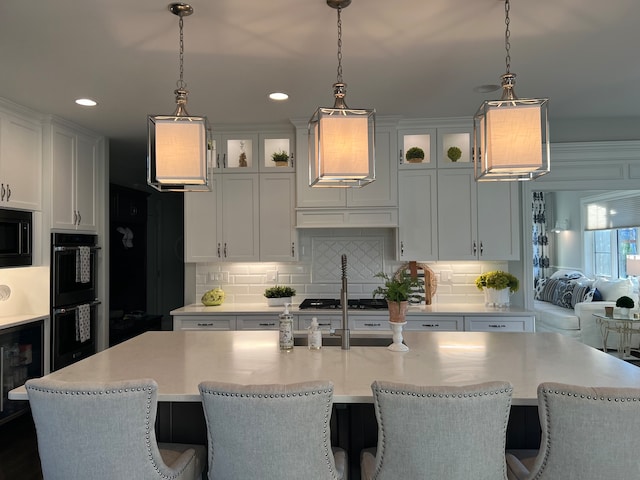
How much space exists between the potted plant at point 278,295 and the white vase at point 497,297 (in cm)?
183

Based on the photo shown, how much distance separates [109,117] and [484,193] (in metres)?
3.43

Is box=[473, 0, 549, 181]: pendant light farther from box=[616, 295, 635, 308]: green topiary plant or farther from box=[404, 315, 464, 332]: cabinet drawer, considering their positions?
box=[616, 295, 635, 308]: green topiary plant

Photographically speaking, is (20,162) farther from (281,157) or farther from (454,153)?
(454,153)

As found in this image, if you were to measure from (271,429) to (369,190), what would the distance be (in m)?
3.13

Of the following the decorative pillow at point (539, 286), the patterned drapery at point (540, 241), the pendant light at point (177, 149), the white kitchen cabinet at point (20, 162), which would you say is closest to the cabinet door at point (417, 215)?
the pendant light at point (177, 149)

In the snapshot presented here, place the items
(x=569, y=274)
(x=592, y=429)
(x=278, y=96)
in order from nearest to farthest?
1. (x=592, y=429)
2. (x=278, y=96)
3. (x=569, y=274)

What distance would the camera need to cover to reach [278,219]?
4.44 meters

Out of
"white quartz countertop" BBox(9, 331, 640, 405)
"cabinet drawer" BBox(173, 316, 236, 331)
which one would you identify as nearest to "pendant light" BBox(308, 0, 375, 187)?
"white quartz countertop" BBox(9, 331, 640, 405)

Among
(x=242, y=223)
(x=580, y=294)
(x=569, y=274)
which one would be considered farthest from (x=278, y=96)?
(x=569, y=274)

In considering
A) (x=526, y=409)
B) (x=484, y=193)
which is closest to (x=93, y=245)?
(x=484, y=193)

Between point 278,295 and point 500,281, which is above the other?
point 500,281

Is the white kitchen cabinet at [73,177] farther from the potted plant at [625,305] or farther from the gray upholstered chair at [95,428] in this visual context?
the potted plant at [625,305]

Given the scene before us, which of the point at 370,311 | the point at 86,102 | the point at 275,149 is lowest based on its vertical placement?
the point at 370,311

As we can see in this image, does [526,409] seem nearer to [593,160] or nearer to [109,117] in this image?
[593,160]
